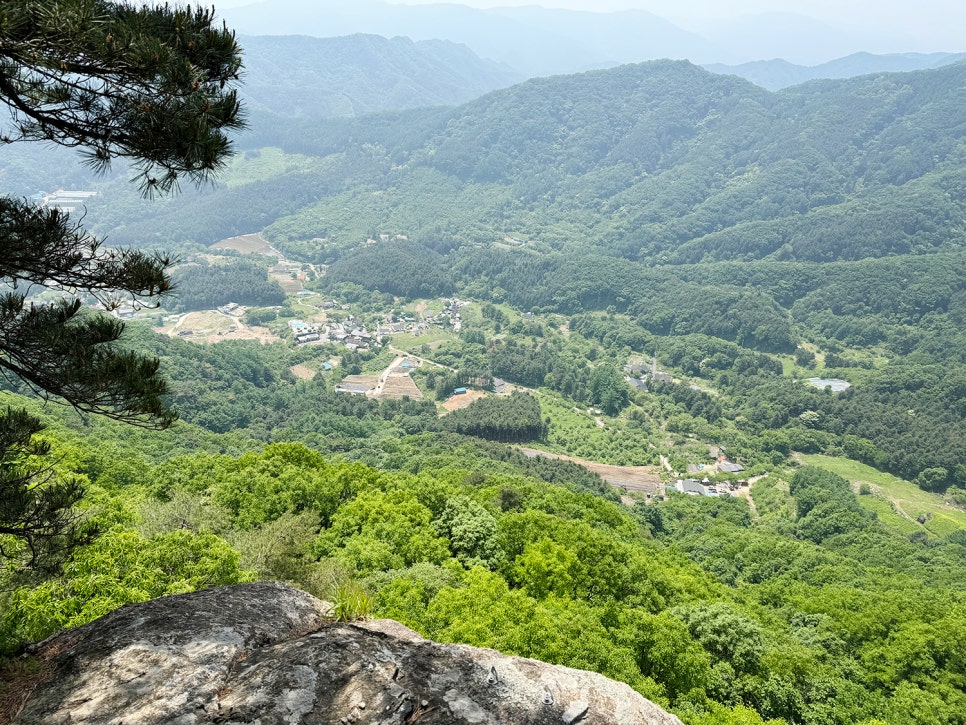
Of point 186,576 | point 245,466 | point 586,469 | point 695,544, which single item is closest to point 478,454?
point 586,469

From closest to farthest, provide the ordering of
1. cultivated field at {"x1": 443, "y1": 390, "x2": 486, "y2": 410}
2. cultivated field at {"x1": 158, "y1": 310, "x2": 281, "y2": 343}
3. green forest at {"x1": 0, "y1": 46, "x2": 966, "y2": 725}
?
green forest at {"x1": 0, "y1": 46, "x2": 966, "y2": 725}, cultivated field at {"x1": 443, "y1": 390, "x2": 486, "y2": 410}, cultivated field at {"x1": 158, "y1": 310, "x2": 281, "y2": 343}

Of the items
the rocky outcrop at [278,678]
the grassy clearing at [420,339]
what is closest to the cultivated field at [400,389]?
the grassy clearing at [420,339]

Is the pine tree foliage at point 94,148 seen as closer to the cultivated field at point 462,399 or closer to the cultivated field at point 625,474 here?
the cultivated field at point 625,474

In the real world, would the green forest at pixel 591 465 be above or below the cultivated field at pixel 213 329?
above

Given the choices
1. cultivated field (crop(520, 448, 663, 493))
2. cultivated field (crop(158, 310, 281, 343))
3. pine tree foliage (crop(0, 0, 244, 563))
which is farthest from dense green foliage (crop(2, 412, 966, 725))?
cultivated field (crop(158, 310, 281, 343))

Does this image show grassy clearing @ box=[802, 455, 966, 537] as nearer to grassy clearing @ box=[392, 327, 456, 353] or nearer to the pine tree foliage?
grassy clearing @ box=[392, 327, 456, 353]

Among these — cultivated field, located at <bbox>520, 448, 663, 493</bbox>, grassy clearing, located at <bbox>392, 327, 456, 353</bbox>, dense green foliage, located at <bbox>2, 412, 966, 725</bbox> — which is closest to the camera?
dense green foliage, located at <bbox>2, 412, 966, 725</bbox>

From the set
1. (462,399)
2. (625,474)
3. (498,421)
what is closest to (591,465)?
(625,474)
